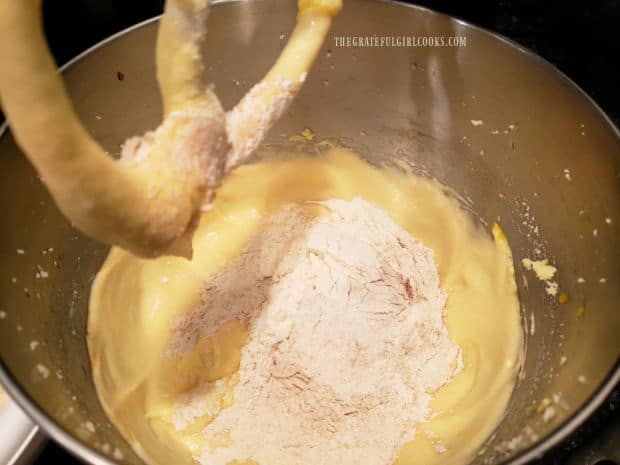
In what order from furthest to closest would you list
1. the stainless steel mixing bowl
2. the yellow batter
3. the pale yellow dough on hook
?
the yellow batter → the stainless steel mixing bowl → the pale yellow dough on hook

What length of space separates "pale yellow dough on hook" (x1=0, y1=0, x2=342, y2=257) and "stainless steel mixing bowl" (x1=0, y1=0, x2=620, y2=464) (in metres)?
0.31

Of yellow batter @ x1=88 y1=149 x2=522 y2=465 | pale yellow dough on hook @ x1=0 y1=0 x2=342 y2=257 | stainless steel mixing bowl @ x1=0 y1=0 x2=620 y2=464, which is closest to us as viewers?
pale yellow dough on hook @ x1=0 y1=0 x2=342 y2=257

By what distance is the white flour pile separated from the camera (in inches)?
39.3

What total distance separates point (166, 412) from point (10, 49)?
74cm

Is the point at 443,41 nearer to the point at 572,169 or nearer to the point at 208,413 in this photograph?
the point at 572,169

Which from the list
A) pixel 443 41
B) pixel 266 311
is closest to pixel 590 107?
pixel 443 41

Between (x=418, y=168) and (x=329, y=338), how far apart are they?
0.49 m

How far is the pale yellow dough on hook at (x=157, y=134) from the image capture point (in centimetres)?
53

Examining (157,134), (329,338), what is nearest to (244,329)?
(329,338)

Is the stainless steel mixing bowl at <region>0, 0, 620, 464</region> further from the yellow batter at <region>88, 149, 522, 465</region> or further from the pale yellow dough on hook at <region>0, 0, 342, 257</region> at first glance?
the pale yellow dough on hook at <region>0, 0, 342, 257</region>

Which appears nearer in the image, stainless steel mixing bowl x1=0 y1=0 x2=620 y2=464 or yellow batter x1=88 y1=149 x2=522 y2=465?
stainless steel mixing bowl x1=0 y1=0 x2=620 y2=464

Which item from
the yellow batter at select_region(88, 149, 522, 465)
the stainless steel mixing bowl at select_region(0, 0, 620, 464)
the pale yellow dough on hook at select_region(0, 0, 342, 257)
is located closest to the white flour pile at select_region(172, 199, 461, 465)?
the yellow batter at select_region(88, 149, 522, 465)

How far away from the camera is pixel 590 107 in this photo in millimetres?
958

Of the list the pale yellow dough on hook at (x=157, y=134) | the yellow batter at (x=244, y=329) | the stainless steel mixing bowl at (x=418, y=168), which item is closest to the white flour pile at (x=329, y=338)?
the yellow batter at (x=244, y=329)
